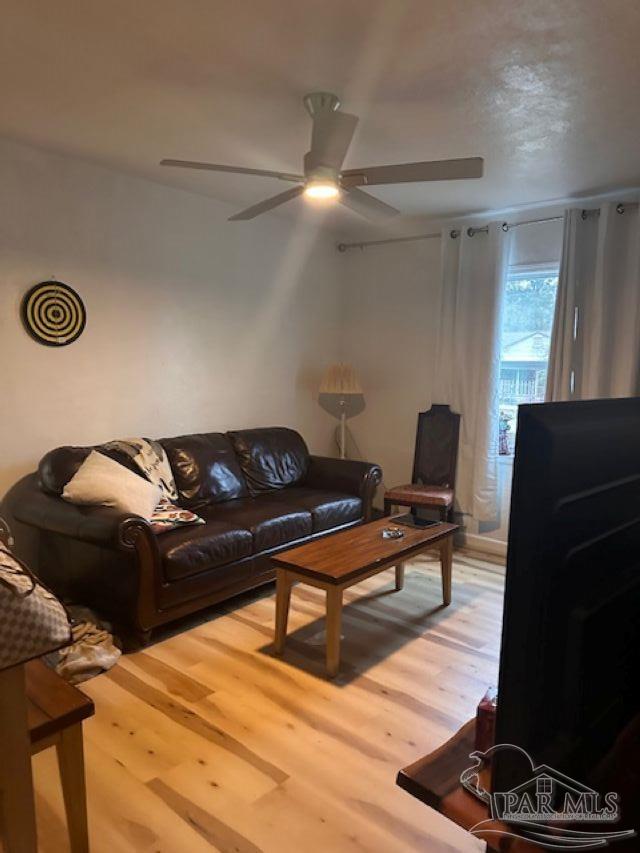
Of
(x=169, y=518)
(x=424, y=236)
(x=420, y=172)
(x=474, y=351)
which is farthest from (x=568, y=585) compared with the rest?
(x=424, y=236)

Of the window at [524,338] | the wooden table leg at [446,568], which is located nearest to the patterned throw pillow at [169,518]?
the wooden table leg at [446,568]

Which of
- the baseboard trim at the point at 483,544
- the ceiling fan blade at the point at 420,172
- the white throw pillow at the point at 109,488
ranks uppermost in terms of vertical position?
the ceiling fan blade at the point at 420,172

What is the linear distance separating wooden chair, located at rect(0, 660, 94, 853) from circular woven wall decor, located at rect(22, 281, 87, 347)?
2.24 metres

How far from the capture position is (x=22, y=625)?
0.94 meters

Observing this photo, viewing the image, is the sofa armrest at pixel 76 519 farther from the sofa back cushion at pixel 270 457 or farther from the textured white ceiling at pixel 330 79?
the textured white ceiling at pixel 330 79

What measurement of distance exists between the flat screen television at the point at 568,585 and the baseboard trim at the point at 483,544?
381cm

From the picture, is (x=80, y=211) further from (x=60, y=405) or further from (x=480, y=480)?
(x=480, y=480)

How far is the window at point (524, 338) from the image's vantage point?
14.0ft

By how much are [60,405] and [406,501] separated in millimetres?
2470

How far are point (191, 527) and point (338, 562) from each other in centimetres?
91

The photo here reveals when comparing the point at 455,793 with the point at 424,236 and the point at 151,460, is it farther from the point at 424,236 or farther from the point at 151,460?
the point at 424,236

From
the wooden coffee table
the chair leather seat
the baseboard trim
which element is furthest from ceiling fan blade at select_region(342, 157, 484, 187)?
the baseboard trim

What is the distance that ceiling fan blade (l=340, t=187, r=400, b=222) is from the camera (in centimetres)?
269

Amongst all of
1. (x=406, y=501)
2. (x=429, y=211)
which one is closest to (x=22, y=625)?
(x=406, y=501)
